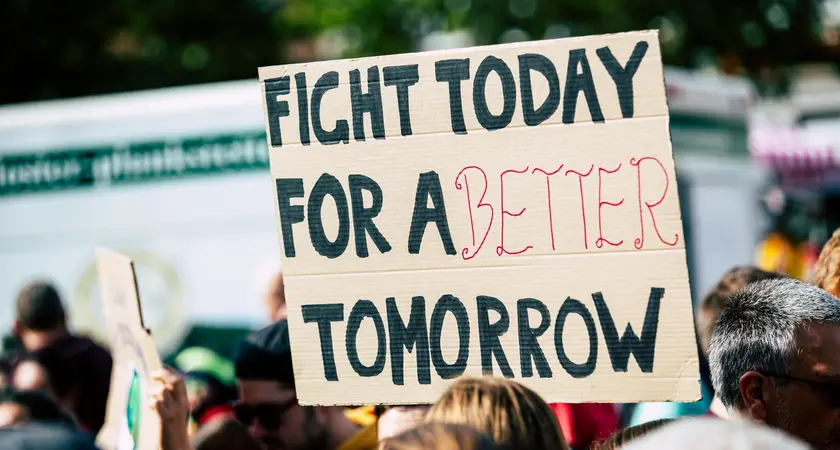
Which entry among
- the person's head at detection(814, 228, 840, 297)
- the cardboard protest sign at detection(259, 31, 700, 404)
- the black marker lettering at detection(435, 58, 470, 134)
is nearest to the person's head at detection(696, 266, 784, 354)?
the person's head at detection(814, 228, 840, 297)

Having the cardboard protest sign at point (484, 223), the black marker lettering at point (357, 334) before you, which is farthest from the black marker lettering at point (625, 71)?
the black marker lettering at point (357, 334)

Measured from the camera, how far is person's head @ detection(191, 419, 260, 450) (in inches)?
131

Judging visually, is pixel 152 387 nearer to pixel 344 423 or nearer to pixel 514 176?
pixel 344 423

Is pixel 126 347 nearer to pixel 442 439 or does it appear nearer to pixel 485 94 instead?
pixel 485 94

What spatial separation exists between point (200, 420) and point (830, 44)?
52.6 ft

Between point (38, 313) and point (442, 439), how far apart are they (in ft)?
12.3

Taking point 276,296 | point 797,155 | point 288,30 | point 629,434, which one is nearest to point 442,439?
point 629,434

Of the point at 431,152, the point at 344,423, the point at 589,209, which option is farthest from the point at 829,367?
the point at 344,423

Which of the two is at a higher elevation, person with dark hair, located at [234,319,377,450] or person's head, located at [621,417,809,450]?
person's head, located at [621,417,809,450]

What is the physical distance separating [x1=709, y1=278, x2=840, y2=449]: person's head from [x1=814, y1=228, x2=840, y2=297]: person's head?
0.74 m

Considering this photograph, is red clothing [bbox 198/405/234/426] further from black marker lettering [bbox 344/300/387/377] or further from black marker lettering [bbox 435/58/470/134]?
black marker lettering [bbox 435/58/470/134]

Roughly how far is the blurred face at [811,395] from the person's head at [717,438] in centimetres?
93

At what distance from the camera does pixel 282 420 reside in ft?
11.2

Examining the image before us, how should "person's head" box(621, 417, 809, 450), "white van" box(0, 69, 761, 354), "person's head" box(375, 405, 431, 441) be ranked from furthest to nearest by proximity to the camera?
"white van" box(0, 69, 761, 354)
"person's head" box(375, 405, 431, 441)
"person's head" box(621, 417, 809, 450)
